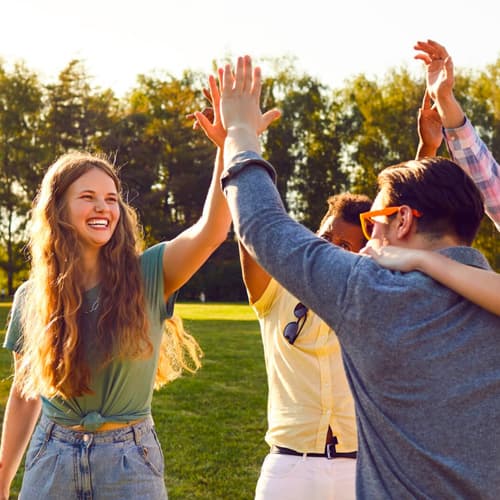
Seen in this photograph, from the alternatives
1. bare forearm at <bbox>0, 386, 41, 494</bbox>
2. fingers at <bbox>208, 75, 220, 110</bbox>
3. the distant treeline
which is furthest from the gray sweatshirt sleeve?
the distant treeline

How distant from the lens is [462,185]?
1.99m

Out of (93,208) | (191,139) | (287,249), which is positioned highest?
(191,139)

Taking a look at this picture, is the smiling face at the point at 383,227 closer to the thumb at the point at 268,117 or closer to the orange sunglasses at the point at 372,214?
the orange sunglasses at the point at 372,214

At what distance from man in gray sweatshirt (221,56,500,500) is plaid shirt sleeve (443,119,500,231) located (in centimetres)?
112

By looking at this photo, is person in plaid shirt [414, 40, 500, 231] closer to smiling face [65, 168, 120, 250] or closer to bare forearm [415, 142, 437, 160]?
bare forearm [415, 142, 437, 160]

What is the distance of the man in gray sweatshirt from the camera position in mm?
1830

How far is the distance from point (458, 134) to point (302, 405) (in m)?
1.26

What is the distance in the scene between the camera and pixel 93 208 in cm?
346

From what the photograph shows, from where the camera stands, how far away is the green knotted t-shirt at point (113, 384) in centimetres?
315

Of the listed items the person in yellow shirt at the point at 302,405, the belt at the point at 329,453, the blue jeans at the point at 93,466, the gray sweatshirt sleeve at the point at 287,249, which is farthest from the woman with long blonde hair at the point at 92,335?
the gray sweatshirt sleeve at the point at 287,249

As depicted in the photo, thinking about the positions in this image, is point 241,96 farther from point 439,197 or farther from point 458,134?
point 458,134

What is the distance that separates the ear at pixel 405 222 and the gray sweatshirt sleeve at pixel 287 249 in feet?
0.61

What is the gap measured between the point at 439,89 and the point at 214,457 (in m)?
5.79

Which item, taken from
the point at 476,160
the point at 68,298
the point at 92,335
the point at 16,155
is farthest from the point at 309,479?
the point at 16,155
